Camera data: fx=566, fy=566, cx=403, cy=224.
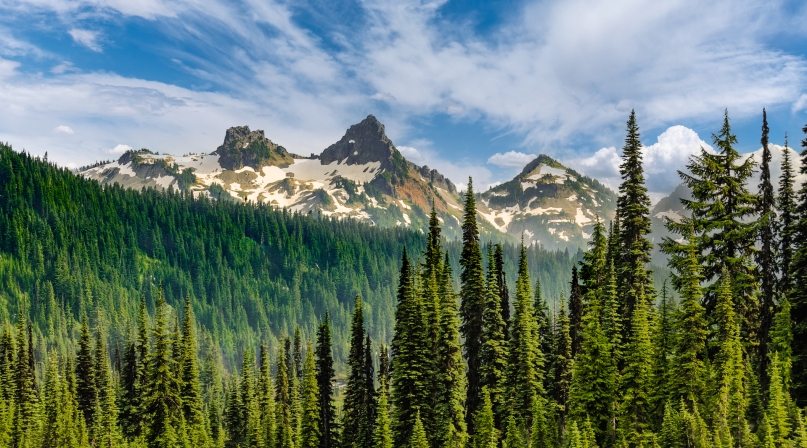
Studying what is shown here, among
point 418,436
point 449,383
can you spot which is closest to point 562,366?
point 449,383

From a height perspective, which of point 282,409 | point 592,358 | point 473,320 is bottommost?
point 282,409

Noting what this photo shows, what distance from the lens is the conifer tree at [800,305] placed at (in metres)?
36.0

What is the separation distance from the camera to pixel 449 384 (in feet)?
178

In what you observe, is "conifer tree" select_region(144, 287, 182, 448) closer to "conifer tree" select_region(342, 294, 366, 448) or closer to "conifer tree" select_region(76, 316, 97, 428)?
"conifer tree" select_region(342, 294, 366, 448)

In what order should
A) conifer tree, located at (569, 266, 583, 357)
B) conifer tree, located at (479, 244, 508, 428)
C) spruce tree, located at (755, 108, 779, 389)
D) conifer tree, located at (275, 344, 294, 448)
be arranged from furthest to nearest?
conifer tree, located at (275, 344, 294, 448) < conifer tree, located at (569, 266, 583, 357) < conifer tree, located at (479, 244, 508, 428) < spruce tree, located at (755, 108, 779, 389)

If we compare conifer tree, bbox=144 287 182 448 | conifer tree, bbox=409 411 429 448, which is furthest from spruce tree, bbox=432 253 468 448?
conifer tree, bbox=144 287 182 448

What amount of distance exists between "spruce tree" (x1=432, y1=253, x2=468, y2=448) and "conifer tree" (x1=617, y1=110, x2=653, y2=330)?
1648cm

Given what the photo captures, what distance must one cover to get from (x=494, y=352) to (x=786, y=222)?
26.5 meters

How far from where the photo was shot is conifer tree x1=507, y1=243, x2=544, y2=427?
52.3 m

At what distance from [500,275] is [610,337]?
58.9 ft

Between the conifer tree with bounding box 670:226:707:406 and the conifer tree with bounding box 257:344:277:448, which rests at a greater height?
the conifer tree with bounding box 670:226:707:406

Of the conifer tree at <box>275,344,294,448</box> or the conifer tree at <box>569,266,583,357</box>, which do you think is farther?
the conifer tree at <box>275,344,294,448</box>

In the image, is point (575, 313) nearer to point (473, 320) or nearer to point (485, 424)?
point (473, 320)

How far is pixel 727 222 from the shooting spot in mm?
39406
